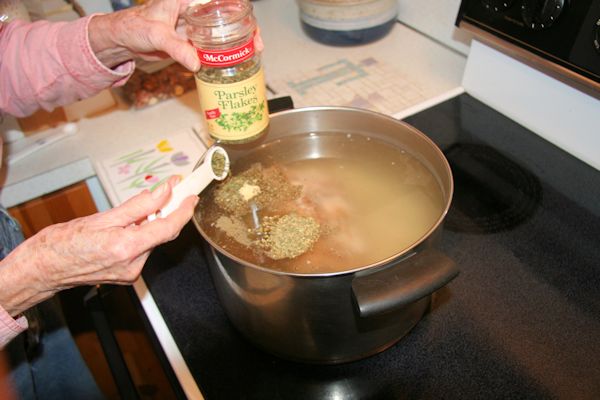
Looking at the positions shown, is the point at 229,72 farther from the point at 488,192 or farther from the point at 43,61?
the point at 488,192

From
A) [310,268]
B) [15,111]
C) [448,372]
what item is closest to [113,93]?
[15,111]

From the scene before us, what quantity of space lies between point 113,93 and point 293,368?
73 centimetres

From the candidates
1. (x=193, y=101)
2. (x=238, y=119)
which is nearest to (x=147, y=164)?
(x=193, y=101)

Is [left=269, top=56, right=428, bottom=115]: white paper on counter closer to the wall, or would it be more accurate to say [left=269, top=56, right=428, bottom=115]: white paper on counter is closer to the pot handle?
the wall

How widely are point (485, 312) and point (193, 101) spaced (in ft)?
2.30

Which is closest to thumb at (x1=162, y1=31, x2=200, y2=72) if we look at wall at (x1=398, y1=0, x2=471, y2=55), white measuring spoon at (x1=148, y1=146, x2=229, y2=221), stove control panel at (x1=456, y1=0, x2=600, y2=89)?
white measuring spoon at (x1=148, y1=146, x2=229, y2=221)

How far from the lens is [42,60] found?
2.45 ft

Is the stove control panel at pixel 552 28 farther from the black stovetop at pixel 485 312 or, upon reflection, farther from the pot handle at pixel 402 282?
the pot handle at pixel 402 282

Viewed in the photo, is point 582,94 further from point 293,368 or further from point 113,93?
point 113,93

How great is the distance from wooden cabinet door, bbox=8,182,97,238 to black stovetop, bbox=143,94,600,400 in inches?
11.6

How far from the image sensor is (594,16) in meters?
0.63

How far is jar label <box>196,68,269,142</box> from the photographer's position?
58 centimetres

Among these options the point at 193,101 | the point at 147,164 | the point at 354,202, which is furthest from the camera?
the point at 193,101

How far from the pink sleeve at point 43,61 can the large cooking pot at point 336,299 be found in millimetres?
330
